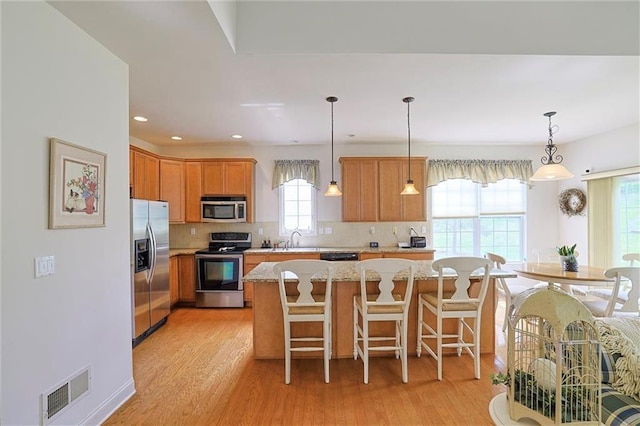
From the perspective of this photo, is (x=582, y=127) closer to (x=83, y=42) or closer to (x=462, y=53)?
(x=462, y=53)

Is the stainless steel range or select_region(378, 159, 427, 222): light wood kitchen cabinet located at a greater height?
select_region(378, 159, 427, 222): light wood kitchen cabinet

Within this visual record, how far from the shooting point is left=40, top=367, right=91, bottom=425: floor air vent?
1.64 meters

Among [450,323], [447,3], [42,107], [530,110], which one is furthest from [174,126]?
[530,110]

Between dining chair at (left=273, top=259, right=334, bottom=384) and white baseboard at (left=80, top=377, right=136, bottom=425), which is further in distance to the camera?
dining chair at (left=273, top=259, right=334, bottom=384)

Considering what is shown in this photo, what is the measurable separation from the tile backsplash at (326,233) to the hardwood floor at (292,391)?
7.01ft

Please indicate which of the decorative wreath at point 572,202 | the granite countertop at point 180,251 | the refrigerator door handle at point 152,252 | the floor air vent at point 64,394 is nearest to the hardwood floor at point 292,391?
the floor air vent at point 64,394

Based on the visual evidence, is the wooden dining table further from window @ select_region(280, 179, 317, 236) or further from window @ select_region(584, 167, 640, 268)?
window @ select_region(280, 179, 317, 236)

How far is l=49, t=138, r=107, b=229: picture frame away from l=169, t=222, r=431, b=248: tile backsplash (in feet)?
9.98

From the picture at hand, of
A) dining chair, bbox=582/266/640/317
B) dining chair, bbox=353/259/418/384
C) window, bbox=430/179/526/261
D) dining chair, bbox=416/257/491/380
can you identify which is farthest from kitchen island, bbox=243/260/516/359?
window, bbox=430/179/526/261

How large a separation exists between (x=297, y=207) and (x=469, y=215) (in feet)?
9.63

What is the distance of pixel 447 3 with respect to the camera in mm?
2150

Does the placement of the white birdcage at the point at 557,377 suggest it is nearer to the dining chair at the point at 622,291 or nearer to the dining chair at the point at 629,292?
the dining chair at the point at 629,292

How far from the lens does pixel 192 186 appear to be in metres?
4.73

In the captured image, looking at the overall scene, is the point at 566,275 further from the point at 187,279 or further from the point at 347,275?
the point at 187,279
